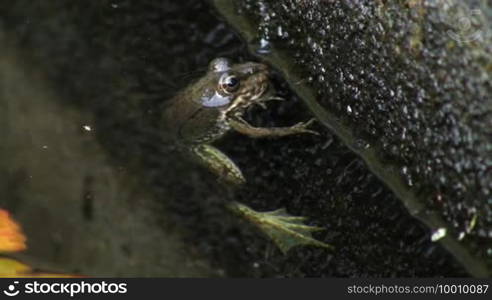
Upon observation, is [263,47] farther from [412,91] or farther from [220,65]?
[412,91]

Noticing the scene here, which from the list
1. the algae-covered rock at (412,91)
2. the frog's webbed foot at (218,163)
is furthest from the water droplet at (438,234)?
the frog's webbed foot at (218,163)

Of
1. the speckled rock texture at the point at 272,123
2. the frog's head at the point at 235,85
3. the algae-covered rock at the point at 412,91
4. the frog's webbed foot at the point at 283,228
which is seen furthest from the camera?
the frog's head at the point at 235,85

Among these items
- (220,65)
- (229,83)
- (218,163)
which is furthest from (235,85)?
(218,163)

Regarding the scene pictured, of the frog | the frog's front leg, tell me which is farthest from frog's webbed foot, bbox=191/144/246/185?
the frog's front leg

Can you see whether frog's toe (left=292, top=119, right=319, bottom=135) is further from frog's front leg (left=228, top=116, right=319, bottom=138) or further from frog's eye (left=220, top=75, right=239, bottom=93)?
frog's eye (left=220, top=75, right=239, bottom=93)

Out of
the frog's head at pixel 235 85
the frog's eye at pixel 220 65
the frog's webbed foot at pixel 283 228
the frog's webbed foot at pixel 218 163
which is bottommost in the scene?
the frog's webbed foot at pixel 283 228

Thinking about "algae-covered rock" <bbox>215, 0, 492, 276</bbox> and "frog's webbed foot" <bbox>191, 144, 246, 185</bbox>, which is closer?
"algae-covered rock" <bbox>215, 0, 492, 276</bbox>

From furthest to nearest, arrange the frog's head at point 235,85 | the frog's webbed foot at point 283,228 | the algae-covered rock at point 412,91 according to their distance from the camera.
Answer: the frog's head at point 235,85, the frog's webbed foot at point 283,228, the algae-covered rock at point 412,91

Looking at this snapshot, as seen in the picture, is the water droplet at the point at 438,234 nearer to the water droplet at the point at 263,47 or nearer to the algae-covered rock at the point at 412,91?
the algae-covered rock at the point at 412,91
